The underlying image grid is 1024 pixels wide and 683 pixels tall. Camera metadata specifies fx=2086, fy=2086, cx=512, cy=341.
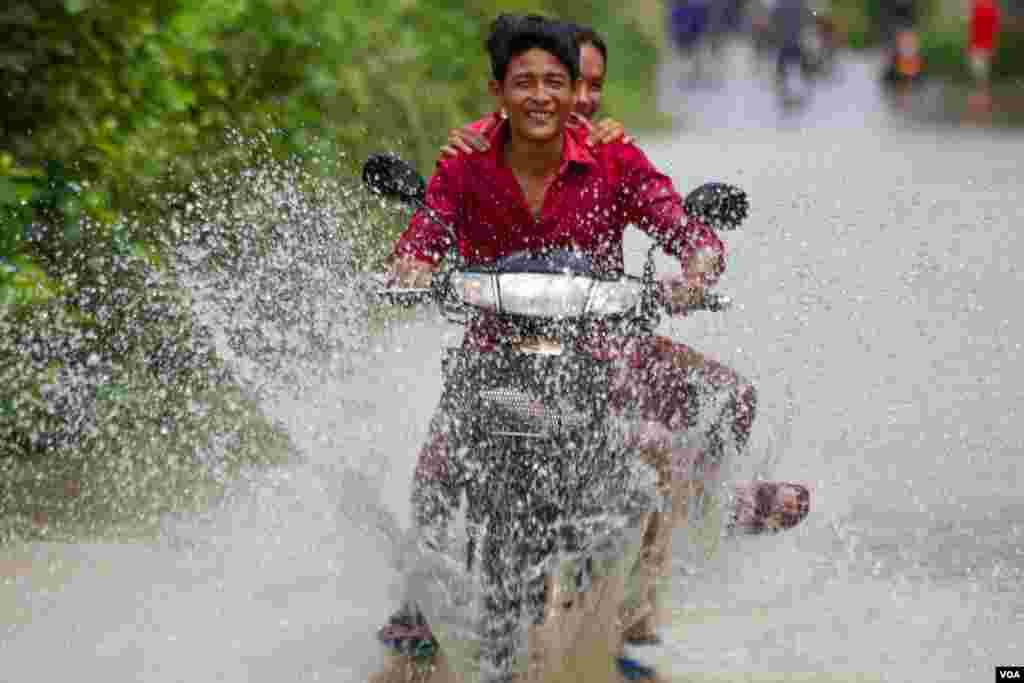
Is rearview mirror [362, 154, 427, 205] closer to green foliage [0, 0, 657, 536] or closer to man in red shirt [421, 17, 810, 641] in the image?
man in red shirt [421, 17, 810, 641]

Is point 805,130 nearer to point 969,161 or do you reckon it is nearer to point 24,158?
point 969,161

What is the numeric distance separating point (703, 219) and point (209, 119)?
4.35 meters

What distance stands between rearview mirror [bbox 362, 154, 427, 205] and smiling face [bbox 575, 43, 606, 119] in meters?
2.62

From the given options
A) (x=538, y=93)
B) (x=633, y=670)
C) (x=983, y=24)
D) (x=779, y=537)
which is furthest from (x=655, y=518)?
(x=983, y=24)

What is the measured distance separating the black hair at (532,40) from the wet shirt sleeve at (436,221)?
319 millimetres

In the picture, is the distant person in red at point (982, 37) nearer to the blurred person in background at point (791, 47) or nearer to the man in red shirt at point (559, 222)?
the blurred person in background at point (791, 47)

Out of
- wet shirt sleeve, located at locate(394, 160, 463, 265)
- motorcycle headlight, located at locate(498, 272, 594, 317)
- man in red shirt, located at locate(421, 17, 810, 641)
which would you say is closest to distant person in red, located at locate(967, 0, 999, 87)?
man in red shirt, located at locate(421, 17, 810, 641)

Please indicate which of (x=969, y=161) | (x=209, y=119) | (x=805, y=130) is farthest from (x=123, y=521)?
(x=805, y=130)

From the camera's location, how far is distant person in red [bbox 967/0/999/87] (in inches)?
1315

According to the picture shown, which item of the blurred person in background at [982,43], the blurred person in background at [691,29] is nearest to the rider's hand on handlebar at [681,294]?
the blurred person in background at [982,43]

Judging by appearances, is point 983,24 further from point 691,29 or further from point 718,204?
point 718,204

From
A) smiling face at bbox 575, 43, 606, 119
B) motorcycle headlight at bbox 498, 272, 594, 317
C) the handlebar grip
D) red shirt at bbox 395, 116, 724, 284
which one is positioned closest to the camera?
motorcycle headlight at bbox 498, 272, 594, 317

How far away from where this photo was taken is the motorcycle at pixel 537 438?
4.86 meters

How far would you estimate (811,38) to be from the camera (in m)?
32.8
